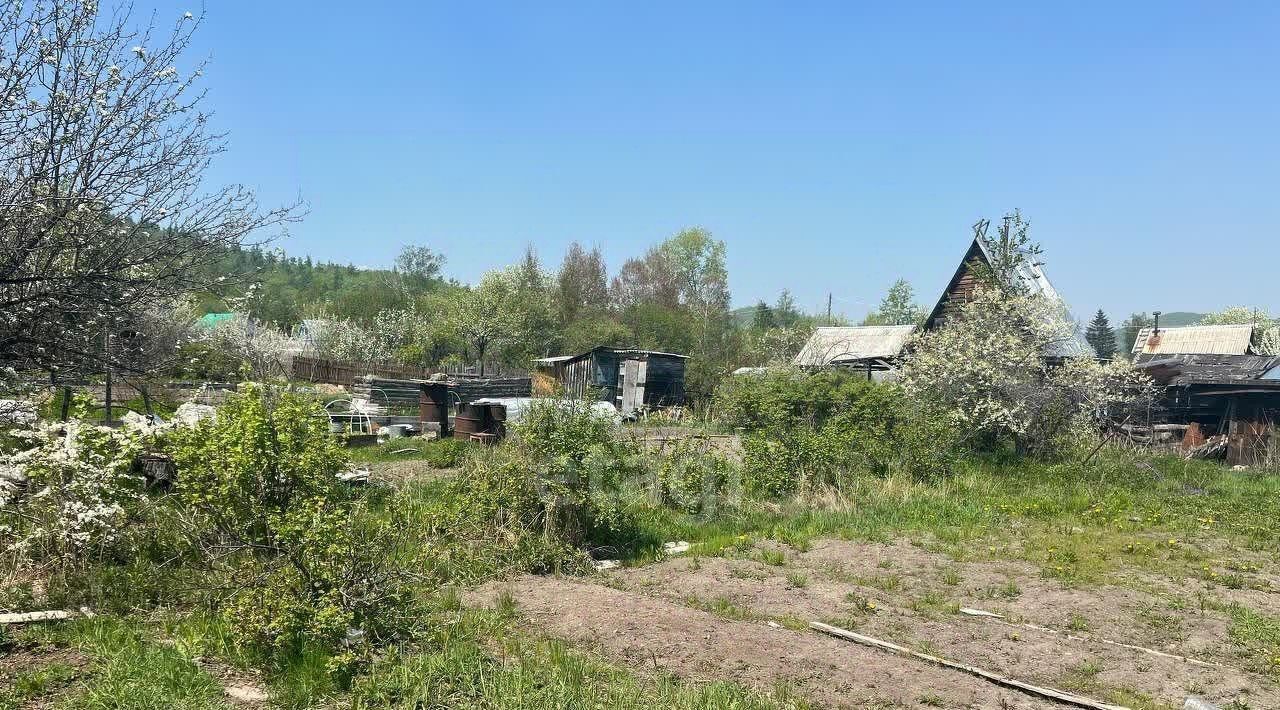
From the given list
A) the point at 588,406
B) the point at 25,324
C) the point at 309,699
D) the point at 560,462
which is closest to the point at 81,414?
the point at 25,324

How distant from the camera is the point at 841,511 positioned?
12289 millimetres

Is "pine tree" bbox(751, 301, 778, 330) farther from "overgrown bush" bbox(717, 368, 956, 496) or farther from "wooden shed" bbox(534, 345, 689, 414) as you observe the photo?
"overgrown bush" bbox(717, 368, 956, 496)

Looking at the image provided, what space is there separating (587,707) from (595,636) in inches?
50.3

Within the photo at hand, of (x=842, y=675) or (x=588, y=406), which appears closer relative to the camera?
(x=842, y=675)

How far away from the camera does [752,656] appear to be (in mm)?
5855

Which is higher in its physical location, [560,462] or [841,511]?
[560,462]

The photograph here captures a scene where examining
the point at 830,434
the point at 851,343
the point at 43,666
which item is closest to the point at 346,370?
the point at 851,343

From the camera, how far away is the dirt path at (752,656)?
5.40m

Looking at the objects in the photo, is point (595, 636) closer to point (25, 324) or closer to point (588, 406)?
point (588, 406)

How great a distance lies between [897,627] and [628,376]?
22674mm

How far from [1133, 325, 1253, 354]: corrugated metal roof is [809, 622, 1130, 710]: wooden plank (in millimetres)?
32913

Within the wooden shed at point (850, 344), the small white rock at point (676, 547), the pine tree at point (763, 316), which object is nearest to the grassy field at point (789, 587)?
the small white rock at point (676, 547)

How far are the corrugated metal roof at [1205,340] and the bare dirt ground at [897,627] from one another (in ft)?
97.3

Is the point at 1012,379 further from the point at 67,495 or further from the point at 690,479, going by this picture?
the point at 67,495
